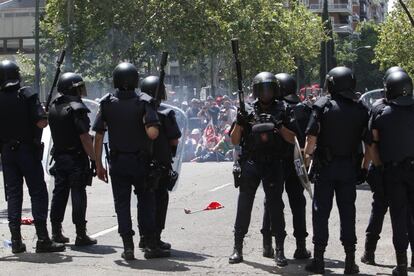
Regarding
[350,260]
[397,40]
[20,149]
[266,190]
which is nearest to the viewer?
[350,260]

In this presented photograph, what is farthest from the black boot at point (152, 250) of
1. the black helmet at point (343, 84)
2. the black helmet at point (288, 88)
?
the black helmet at point (343, 84)

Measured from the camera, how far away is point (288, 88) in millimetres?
8406

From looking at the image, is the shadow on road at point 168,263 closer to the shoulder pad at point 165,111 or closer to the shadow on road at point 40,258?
the shadow on road at point 40,258

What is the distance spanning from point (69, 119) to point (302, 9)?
67.6 meters

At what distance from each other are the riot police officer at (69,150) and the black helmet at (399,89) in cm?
294

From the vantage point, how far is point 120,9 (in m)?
36.6

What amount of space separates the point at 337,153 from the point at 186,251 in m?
2.15

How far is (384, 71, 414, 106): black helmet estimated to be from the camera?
7.27m

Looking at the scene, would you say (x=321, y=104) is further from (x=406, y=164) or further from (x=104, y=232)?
(x=104, y=232)

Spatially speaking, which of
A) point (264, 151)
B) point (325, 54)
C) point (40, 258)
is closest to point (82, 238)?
point (40, 258)

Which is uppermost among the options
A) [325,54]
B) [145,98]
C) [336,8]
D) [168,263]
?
A: [336,8]

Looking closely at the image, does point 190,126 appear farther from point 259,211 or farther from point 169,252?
point 169,252

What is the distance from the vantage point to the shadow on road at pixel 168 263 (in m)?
7.82

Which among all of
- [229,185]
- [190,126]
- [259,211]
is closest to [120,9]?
[190,126]
